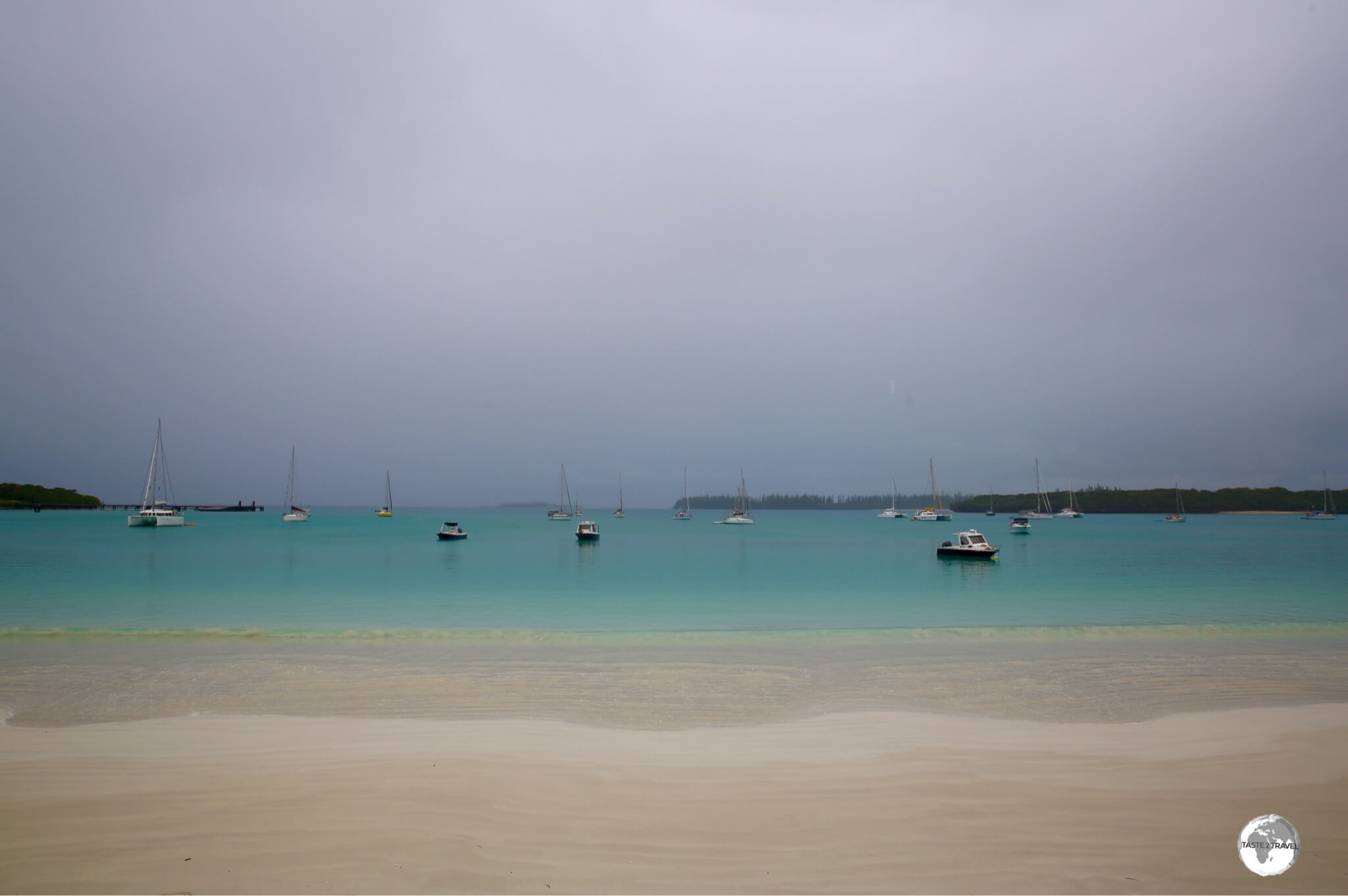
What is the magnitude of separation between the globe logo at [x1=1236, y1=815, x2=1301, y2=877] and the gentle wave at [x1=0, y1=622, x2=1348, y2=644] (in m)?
9.57

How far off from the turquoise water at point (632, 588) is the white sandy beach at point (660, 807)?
8.84m

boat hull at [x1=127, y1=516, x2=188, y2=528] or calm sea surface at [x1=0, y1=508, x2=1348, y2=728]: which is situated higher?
boat hull at [x1=127, y1=516, x2=188, y2=528]

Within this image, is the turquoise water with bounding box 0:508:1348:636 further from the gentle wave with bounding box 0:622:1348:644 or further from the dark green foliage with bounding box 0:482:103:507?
the dark green foliage with bounding box 0:482:103:507

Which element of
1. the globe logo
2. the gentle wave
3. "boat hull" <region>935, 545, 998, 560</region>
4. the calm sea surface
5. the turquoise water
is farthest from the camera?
"boat hull" <region>935, 545, 998, 560</region>

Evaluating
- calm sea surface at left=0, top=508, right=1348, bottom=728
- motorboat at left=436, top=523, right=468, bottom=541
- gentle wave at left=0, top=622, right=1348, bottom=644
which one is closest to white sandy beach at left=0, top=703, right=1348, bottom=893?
calm sea surface at left=0, top=508, right=1348, bottom=728

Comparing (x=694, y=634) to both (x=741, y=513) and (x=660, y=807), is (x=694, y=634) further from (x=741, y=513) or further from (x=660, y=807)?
(x=741, y=513)

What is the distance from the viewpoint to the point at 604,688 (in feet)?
32.8

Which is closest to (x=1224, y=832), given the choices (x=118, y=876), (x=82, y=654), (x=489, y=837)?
(x=489, y=837)

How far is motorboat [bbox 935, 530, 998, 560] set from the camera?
41.6 meters

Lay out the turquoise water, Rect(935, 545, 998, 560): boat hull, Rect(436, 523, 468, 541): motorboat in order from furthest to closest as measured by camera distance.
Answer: Rect(436, 523, 468, 541): motorboat → Rect(935, 545, 998, 560): boat hull → the turquoise water

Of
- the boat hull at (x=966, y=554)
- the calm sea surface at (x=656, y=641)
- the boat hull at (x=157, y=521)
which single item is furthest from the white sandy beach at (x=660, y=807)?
the boat hull at (x=157, y=521)

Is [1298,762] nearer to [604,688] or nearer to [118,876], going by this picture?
[604,688]

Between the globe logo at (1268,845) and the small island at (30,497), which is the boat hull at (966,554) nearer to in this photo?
the globe logo at (1268,845)

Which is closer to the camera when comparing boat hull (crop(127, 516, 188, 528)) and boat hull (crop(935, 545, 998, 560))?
boat hull (crop(935, 545, 998, 560))
